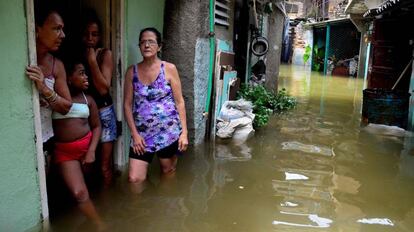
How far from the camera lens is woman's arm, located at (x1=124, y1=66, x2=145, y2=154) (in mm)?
4102

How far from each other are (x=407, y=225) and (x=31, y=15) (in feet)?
11.9

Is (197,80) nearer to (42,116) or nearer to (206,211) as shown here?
(206,211)

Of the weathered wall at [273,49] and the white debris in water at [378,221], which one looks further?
the weathered wall at [273,49]

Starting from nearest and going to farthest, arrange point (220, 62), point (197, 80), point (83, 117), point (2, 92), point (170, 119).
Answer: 1. point (2, 92)
2. point (83, 117)
3. point (170, 119)
4. point (197, 80)
5. point (220, 62)

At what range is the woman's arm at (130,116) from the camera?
410cm

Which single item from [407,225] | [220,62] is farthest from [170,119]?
[220,62]

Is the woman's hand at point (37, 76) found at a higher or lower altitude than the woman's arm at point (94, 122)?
higher

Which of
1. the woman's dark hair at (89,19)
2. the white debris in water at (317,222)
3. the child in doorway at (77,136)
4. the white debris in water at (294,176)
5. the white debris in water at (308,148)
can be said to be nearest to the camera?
the child in doorway at (77,136)

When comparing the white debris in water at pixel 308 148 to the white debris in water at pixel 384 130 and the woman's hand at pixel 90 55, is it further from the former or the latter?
the woman's hand at pixel 90 55

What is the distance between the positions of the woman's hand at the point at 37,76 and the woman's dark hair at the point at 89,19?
107 centimetres

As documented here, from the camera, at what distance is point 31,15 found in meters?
3.05

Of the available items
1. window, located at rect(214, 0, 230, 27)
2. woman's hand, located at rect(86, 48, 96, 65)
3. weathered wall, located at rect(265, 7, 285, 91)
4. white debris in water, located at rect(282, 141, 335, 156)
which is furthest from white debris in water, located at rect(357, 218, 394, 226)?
weathered wall, located at rect(265, 7, 285, 91)

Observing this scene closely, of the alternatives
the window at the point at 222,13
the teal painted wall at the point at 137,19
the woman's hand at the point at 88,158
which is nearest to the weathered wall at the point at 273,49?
the window at the point at 222,13

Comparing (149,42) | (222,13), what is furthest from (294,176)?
(222,13)
